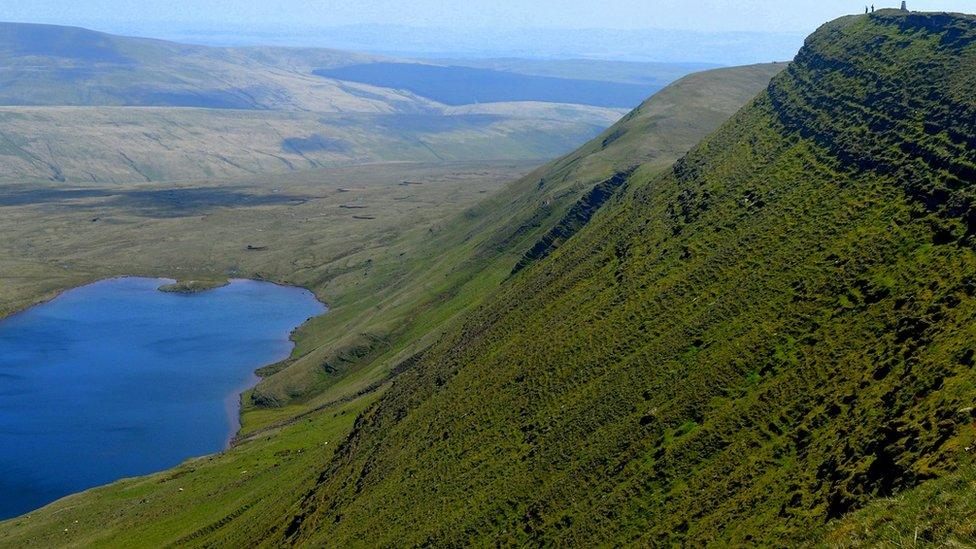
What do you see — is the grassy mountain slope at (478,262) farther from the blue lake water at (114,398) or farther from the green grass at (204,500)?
the green grass at (204,500)

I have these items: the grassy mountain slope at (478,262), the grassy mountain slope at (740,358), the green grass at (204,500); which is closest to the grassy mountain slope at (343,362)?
the green grass at (204,500)

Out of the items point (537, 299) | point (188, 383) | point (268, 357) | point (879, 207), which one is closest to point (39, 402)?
point (188, 383)

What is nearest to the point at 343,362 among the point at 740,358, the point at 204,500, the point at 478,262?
the point at 478,262

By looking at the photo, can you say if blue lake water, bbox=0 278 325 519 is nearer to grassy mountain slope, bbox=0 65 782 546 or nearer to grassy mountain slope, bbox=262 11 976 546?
grassy mountain slope, bbox=0 65 782 546

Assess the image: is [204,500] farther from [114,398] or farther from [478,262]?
[114,398]

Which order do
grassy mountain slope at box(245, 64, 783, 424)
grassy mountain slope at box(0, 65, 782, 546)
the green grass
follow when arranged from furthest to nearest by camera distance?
1. grassy mountain slope at box(245, 64, 783, 424)
2. grassy mountain slope at box(0, 65, 782, 546)
3. the green grass

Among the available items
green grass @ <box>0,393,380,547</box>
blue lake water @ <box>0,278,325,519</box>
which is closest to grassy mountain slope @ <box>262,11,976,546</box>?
green grass @ <box>0,393,380,547</box>
